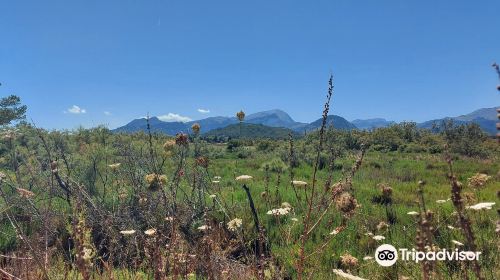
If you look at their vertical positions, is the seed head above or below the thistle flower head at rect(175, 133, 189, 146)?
above

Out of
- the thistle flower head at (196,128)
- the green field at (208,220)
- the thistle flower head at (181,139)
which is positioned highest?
the thistle flower head at (196,128)

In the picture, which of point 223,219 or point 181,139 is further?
point 223,219

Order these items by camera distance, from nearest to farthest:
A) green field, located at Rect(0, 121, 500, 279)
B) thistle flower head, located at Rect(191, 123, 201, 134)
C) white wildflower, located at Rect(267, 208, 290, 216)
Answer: green field, located at Rect(0, 121, 500, 279), white wildflower, located at Rect(267, 208, 290, 216), thistle flower head, located at Rect(191, 123, 201, 134)

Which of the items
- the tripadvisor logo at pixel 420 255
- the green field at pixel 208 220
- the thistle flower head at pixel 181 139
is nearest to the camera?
the tripadvisor logo at pixel 420 255

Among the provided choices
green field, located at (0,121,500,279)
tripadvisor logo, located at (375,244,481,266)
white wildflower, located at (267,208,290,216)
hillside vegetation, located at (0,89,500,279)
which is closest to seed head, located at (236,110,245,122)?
hillside vegetation, located at (0,89,500,279)

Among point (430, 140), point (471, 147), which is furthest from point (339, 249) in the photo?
point (430, 140)

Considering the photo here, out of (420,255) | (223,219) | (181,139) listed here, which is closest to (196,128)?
(181,139)

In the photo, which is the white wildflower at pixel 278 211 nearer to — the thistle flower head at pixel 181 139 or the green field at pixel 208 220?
the green field at pixel 208 220

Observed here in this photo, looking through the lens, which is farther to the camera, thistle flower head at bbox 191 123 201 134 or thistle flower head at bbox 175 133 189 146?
thistle flower head at bbox 191 123 201 134

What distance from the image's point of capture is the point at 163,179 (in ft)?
15.1

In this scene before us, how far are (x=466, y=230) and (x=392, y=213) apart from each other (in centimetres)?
548

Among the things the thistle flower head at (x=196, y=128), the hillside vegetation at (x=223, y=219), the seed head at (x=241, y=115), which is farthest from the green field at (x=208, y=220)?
the seed head at (x=241, y=115)

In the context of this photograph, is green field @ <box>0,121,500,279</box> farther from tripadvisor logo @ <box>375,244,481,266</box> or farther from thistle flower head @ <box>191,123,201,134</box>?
thistle flower head @ <box>191,123,201,134</box>

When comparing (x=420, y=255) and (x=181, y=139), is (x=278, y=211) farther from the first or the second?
(x=181, y=139)
